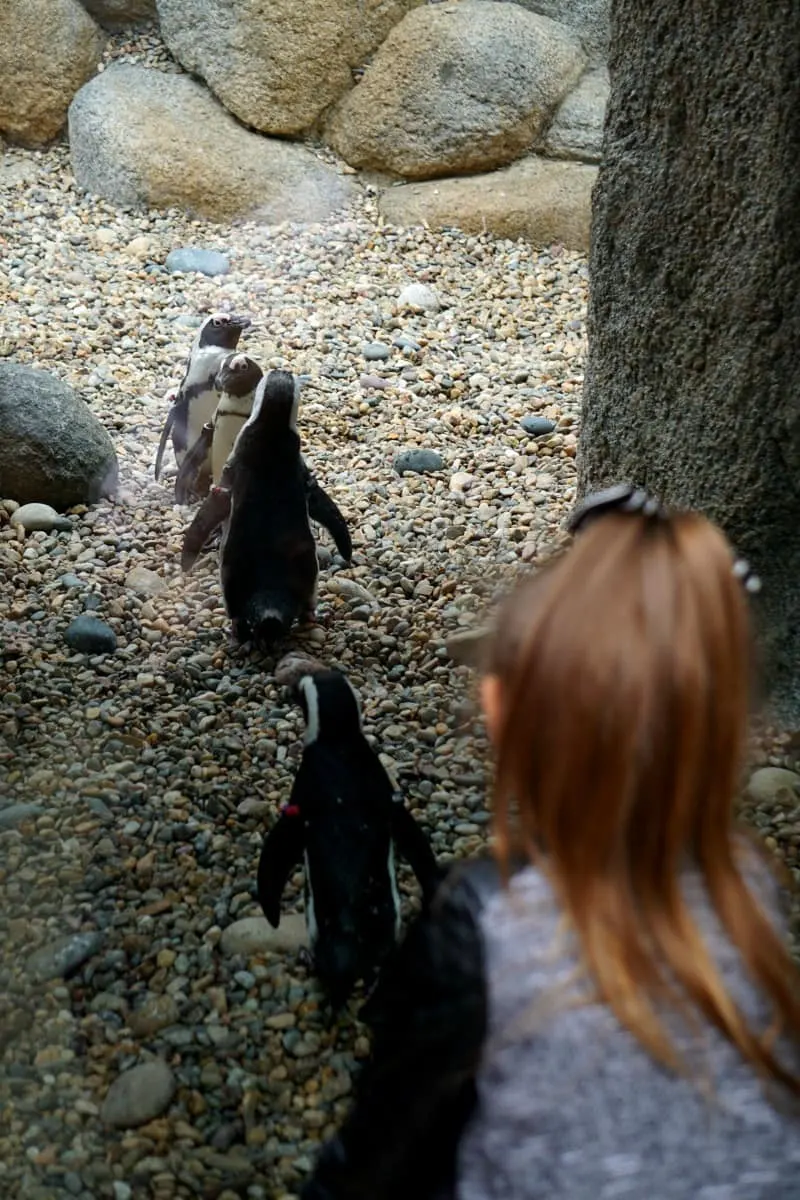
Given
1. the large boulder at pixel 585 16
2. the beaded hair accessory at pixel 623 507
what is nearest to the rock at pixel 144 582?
the beaded hair accessory at pixel 623 507

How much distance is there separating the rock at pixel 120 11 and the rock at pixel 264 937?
22.8ft

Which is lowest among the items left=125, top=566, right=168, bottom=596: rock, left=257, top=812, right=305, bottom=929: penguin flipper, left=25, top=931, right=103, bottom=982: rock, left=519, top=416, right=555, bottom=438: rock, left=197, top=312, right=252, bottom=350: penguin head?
left=125, top=566, right=168, bottom=596: rock

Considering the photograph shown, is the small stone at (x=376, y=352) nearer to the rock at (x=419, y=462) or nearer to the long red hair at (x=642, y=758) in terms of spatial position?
the rock at (x=419, y=462)

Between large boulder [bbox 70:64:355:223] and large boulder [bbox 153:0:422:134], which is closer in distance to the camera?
large boulder [bbox 70:64:355:223]

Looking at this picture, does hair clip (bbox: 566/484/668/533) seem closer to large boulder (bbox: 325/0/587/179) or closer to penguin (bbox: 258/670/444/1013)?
penguin (bbox: 258/670/444/1013)

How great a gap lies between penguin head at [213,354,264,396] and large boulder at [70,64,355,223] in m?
2.96

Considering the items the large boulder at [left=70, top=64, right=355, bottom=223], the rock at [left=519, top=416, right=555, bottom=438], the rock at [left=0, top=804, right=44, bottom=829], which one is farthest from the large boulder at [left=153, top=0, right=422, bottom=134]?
the rock at [left=0, top=804, right=44, bottom=829]

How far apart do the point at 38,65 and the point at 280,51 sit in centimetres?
139

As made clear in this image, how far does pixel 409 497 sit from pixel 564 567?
3329 mm

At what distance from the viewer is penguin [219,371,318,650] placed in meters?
3.52

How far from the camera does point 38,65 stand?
756cm

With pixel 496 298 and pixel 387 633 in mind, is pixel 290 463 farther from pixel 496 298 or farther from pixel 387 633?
pixel 496 298

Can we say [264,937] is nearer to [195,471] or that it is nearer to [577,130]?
[195,471]

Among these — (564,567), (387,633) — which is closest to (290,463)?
(387,633)
